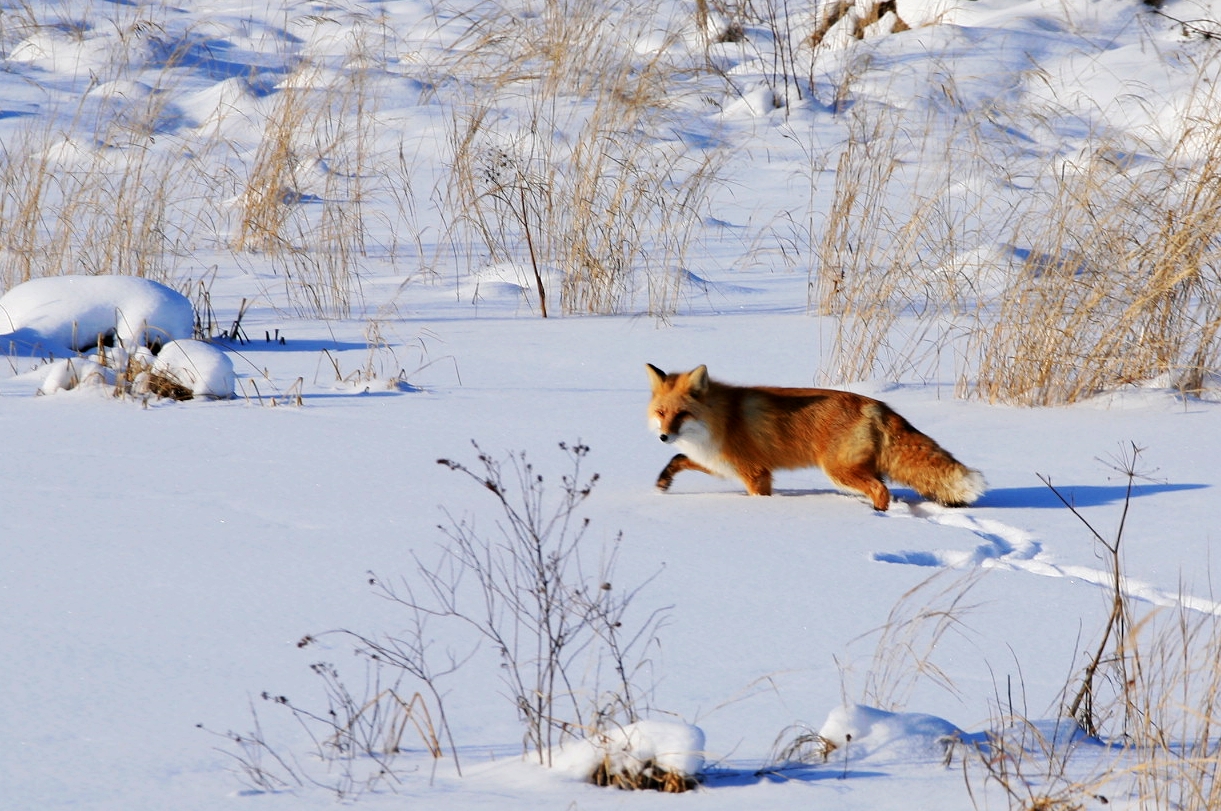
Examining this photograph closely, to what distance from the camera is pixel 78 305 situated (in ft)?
21.1

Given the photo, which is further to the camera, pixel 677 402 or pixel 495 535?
pixel 677 402

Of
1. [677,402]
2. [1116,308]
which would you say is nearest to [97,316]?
[677,402]

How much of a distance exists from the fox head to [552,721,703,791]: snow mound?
7.09 ft

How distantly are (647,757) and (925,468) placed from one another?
2.40 m

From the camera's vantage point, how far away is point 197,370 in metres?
5.46

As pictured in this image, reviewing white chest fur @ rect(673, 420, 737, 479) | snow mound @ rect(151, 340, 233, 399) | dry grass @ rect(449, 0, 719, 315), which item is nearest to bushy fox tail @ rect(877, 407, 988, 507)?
white chest fur @ rect(673, 420, 737, 479)

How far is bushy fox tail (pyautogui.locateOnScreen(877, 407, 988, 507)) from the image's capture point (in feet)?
13.6

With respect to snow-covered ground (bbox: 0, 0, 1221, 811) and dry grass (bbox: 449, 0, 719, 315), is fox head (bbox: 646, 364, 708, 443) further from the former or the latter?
dry grass (bbox: 449, 0, 719, 315)

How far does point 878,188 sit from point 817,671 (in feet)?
15.8

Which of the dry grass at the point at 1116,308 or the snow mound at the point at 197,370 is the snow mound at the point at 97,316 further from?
the dry grass at the point at 1116,308

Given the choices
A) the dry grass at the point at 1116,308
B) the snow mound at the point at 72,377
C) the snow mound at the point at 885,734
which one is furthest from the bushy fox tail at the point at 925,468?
the snow mound at the point at 72,377

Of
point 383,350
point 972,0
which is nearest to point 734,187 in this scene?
point 383,350

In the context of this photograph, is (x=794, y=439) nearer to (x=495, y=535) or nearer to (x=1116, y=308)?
(x=495, y=535)

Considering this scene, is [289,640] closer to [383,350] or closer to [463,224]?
[383,350]
